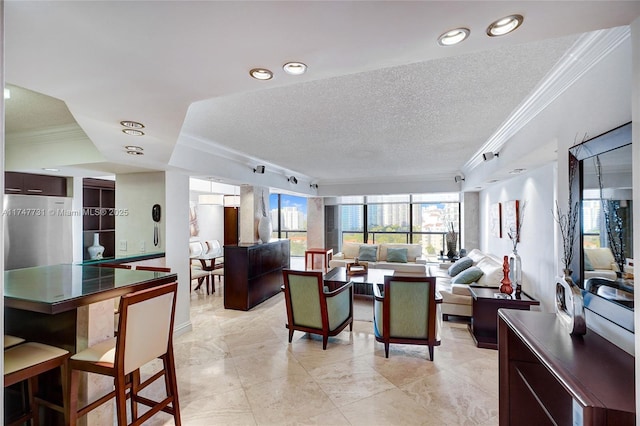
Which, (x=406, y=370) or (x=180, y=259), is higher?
(x=180, y=259)

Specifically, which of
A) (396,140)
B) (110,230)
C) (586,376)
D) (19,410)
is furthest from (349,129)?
(110,230)

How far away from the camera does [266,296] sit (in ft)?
18.1

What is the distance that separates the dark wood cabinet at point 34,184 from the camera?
411 centimetres

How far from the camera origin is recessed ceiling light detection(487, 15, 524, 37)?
100cm

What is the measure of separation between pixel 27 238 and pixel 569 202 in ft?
18.5

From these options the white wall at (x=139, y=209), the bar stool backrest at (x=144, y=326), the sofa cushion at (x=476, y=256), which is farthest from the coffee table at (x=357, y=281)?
the bar stool backrest at (x=144, y=326)

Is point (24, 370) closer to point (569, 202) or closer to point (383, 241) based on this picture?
point (569, 202)

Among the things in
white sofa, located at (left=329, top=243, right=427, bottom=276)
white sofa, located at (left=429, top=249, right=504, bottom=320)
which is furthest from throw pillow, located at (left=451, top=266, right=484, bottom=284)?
white sofa, located at (left=329, top=243, right=427, bottom=276)

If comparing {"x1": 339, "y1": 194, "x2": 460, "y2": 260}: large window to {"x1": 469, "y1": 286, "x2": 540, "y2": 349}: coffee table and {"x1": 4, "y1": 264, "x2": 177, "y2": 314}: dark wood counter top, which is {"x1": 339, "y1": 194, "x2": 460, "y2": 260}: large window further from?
{"x1": 4, "y1": 264, "x2": 177, "y2": 314}: dark wood counter top

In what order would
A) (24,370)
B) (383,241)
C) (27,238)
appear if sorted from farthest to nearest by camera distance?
(383,241) < (27,238) < (24,370)

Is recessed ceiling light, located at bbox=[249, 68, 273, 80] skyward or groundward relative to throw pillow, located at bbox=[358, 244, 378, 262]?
skyward

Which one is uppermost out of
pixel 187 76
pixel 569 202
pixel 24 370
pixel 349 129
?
pixel 349 129

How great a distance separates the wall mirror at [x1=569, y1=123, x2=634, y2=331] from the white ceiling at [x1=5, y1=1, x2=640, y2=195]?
0.16 meters

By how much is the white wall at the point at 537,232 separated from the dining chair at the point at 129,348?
3.72 m
